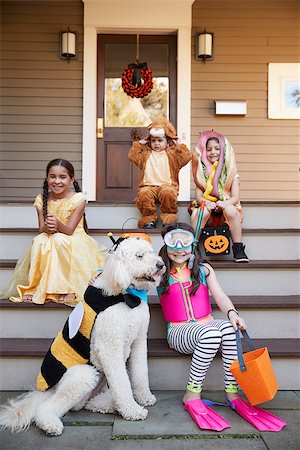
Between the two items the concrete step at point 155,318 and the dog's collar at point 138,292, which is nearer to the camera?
the dog's collar at point 138,292

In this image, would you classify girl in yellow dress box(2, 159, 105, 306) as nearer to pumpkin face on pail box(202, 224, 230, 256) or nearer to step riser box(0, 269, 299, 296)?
step riser box(0, 269, 299, 296)

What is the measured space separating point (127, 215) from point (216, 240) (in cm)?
95

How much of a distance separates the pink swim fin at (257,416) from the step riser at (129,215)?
1.87 metres

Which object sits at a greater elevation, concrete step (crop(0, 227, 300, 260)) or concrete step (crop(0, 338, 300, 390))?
concrete step (crop(0, 227, 300, 260))

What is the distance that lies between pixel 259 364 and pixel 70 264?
1385 mm

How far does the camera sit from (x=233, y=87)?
5621 mm

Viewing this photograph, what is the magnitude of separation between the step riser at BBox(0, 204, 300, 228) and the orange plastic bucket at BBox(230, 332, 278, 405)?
190cm

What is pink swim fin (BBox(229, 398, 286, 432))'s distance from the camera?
6.93 ft

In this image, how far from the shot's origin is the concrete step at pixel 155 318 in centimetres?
285

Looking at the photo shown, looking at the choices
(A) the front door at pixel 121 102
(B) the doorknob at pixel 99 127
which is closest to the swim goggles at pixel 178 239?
(A) the front door at pixel 121 102

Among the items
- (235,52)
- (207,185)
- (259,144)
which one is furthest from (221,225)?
(235,52)

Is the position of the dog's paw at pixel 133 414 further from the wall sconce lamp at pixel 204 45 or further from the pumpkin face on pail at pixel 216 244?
the wall sconce lamp at pixel 204 45

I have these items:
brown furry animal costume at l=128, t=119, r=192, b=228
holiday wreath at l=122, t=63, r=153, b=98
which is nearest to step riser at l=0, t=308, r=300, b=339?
brown furry animal costume at l=128, t=119, r=192, b=228

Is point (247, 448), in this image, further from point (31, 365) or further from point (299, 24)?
point (299, 24)
